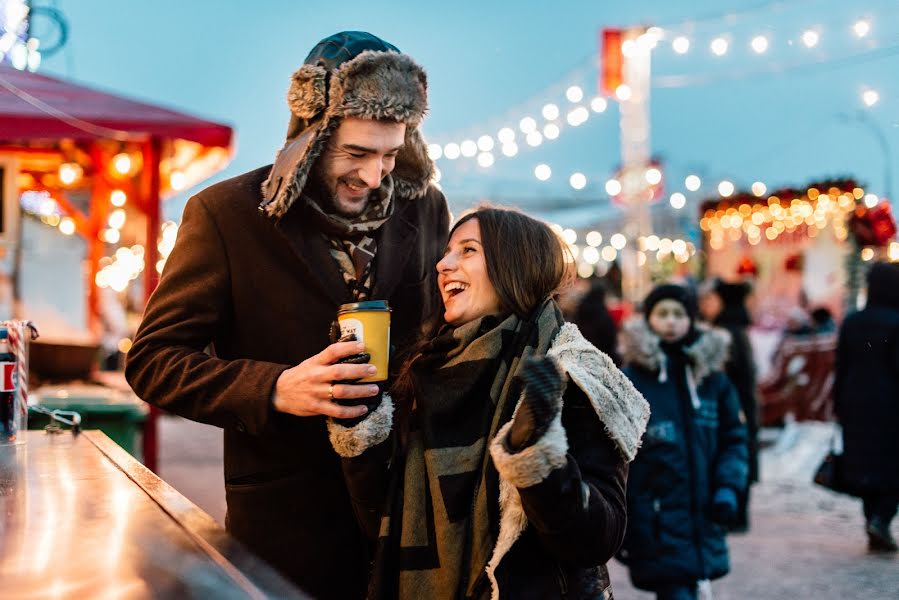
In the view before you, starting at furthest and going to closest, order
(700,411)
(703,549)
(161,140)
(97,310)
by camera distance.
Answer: (97,310) → (161,140) → (700,411) → (703,549)

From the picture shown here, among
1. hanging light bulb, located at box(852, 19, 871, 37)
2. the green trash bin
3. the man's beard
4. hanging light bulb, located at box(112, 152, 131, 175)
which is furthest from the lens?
hanging light bulb, located at box(112, 152, 131, 175)

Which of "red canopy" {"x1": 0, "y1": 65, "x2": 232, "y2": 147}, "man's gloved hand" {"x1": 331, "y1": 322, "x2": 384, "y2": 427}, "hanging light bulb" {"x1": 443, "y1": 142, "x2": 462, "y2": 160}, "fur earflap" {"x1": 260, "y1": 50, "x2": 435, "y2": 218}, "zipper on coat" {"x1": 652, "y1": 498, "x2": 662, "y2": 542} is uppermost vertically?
"hanging light bulb" {"x1": 443, "y1": 142, "x2": 462, "y2": 160}

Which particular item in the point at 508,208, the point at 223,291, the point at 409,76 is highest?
the point at 409,76

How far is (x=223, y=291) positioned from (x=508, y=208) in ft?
2.52

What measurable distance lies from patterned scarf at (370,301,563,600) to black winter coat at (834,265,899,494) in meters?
5.72

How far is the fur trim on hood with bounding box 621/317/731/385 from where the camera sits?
16.1 feet

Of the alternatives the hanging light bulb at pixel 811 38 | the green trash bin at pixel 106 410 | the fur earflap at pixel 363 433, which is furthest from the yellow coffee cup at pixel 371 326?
the hanging light bulb at pixel 811 38

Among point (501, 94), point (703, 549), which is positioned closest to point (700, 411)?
point (703, 549)

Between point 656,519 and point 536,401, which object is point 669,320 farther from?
point 536,401

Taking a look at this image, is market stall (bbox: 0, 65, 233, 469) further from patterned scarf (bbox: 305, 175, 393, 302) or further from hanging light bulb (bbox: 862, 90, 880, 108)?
hanging light bulb (bbox: 862, 90, 880, 108)

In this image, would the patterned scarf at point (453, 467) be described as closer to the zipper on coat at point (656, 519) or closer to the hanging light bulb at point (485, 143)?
the zipper on coat at point (656, 519)

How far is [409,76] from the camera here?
8.39ft

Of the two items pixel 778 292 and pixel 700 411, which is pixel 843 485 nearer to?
pixel 700 411

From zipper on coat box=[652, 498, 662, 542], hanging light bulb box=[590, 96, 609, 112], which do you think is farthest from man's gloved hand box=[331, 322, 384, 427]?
hanging light bulb box=[590, 96, 609, 112]
